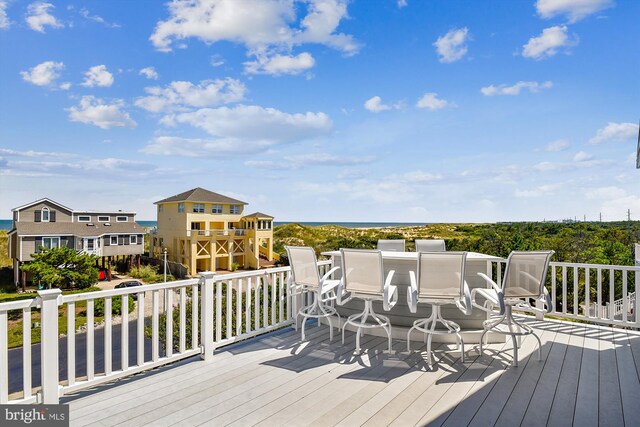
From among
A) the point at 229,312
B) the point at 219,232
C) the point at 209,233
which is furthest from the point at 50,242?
the point at 229,312

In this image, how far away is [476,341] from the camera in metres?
4.06

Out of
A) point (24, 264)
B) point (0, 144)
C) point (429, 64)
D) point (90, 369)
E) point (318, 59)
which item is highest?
point (0, 144)

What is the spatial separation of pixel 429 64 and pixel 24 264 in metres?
23.8

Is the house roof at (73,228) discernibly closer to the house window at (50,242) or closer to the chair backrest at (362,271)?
the house window at (50,242)

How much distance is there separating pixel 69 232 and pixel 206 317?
24.1 m

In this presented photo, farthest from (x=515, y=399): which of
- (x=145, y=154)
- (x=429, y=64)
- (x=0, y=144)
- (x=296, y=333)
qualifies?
(x=0, y=144)

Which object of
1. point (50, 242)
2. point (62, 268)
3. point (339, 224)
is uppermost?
point (339, 224)

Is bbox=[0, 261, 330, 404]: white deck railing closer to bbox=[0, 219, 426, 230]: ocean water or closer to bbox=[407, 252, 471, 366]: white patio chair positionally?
bbox=[407, 252, 471, 366]: white patio chair

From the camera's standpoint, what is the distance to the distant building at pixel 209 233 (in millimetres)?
26375

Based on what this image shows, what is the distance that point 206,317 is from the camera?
366 centimetres

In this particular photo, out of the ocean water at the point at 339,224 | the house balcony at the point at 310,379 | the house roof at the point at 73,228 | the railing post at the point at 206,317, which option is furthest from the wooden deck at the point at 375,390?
the ocean water at the point at 339,224

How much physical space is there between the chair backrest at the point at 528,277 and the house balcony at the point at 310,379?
67 centimetres

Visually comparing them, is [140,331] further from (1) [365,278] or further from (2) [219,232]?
(2) [219,232]

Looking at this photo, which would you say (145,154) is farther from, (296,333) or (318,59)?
(296,333)
